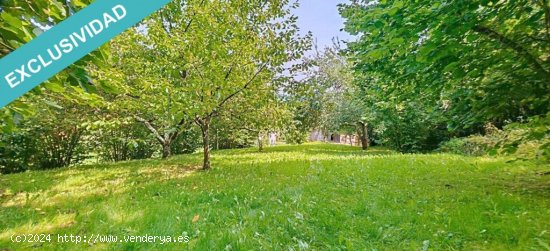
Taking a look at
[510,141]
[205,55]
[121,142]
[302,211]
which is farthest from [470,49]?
[121,142]

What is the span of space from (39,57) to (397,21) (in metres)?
3.45

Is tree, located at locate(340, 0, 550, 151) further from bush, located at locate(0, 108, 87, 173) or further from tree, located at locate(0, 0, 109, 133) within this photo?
bush, located at locate(0, 108, 87, 173)

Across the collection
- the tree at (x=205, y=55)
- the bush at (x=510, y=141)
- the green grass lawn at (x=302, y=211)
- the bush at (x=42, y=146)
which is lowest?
the green grass lawn at (x=302, y=211)

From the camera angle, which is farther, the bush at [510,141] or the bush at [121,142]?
the bush at [121,142]

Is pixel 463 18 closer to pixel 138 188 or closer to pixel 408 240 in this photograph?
pixel 408 240

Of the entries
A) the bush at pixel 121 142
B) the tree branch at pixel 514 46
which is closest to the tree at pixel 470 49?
the tree branch at pixel 514 46

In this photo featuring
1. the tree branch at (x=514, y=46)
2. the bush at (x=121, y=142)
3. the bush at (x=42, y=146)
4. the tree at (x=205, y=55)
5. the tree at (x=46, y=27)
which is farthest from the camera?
the bush at (x=121, y=142)

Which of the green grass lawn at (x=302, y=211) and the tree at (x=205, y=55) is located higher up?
the tree at (x=205, y=55)

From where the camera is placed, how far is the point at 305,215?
450 centimetres

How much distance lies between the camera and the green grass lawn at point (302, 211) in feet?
11.7

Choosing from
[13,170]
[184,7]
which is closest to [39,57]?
[184,7]

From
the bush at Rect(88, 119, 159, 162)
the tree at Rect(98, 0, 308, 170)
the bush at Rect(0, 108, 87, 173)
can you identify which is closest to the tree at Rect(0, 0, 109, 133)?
the tree at Rect(98, 0, 308, 170)

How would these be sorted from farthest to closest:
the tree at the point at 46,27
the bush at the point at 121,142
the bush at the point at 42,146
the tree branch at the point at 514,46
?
the bush at the point at 121,142 → the bush at the point at 42,146 → the tree branch at the point at 514,46 → the tree at the point at 46,27

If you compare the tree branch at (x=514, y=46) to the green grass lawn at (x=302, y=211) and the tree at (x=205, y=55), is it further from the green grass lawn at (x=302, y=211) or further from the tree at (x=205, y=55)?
the tree at (x=205, y=55)
